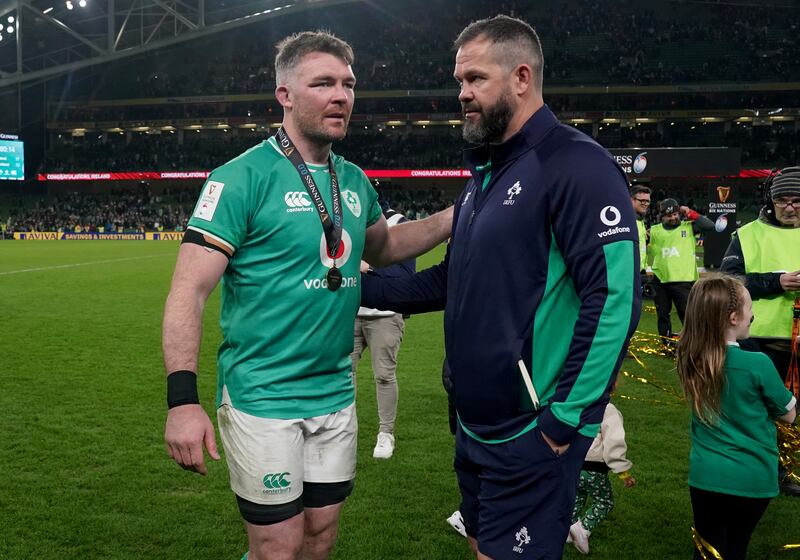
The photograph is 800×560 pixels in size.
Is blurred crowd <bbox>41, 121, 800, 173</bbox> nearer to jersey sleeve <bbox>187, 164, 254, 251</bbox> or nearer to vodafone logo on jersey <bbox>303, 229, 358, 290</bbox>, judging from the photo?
vodafone logo on jersey <bbox>303, 229, 358, 290</bbox>

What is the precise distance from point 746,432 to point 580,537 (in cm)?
132

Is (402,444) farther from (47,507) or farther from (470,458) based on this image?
(470,458)

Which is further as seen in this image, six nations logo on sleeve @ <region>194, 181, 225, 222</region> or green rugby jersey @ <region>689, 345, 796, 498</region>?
green rugby jersey @ <region>689, 345, 796, 498</region>

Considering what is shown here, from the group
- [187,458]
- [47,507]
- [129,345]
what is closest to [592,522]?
[187,458]

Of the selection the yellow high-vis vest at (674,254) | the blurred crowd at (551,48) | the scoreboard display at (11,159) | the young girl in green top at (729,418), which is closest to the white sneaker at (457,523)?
the young girl in green top at (729,418)

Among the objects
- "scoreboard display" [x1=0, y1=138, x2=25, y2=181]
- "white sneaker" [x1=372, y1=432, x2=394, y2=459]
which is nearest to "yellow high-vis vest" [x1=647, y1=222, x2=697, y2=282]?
"white sneaker" [x1=372, y1=432, x2=394, y2=459]

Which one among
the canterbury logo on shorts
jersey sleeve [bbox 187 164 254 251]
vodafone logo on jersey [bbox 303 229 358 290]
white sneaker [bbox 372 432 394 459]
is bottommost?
white sneaker [bbox 372 432 394 459]

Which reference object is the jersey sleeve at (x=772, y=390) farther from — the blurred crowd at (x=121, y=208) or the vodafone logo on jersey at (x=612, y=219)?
the blurred crowd at (x=121, y=208)

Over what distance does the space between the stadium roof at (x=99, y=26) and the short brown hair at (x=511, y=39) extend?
42273 millimetres

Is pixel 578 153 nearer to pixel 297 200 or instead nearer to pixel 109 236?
pixel 297 200

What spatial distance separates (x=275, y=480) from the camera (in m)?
2.81

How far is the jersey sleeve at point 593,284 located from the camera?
225cm

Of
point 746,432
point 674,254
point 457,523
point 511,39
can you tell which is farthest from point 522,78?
point 674,254

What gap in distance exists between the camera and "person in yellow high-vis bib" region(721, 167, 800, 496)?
4.93 metres
